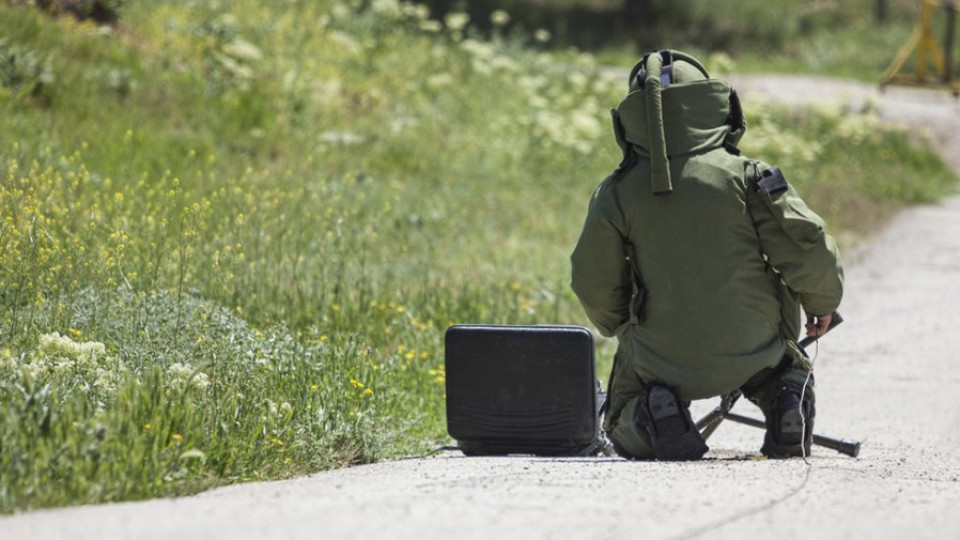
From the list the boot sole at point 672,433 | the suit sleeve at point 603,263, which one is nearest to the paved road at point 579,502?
the boot sole at point 672,433

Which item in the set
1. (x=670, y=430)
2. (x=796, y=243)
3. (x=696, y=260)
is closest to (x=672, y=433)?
(x=670, y=430)

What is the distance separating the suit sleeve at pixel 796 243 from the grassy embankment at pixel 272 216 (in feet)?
5.89

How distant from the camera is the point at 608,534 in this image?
13.9ft

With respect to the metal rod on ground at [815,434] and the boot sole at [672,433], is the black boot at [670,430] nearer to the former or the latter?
the boot sole at [672,433]

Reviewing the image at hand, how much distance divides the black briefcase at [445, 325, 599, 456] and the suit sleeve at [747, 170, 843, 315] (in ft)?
2.65

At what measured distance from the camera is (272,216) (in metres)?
9.59

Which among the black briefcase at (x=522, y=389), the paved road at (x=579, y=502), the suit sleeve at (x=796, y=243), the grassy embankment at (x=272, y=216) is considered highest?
the suit sleeve at (x=796, y=243)

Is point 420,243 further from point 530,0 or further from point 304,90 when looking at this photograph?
point 530,0

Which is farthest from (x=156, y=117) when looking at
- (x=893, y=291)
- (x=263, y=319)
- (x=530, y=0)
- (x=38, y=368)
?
(x=530, y=0)

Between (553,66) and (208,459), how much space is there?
51.9 ft

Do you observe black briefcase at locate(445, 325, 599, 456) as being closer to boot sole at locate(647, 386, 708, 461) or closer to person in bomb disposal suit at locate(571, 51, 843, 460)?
person in bomb disposal suit at locate(571, 51, 843, 460)

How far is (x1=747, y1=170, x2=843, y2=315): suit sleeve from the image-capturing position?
5.74 meters

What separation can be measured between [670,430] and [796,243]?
0.85 meters

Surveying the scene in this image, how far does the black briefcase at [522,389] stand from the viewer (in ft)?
20.2
